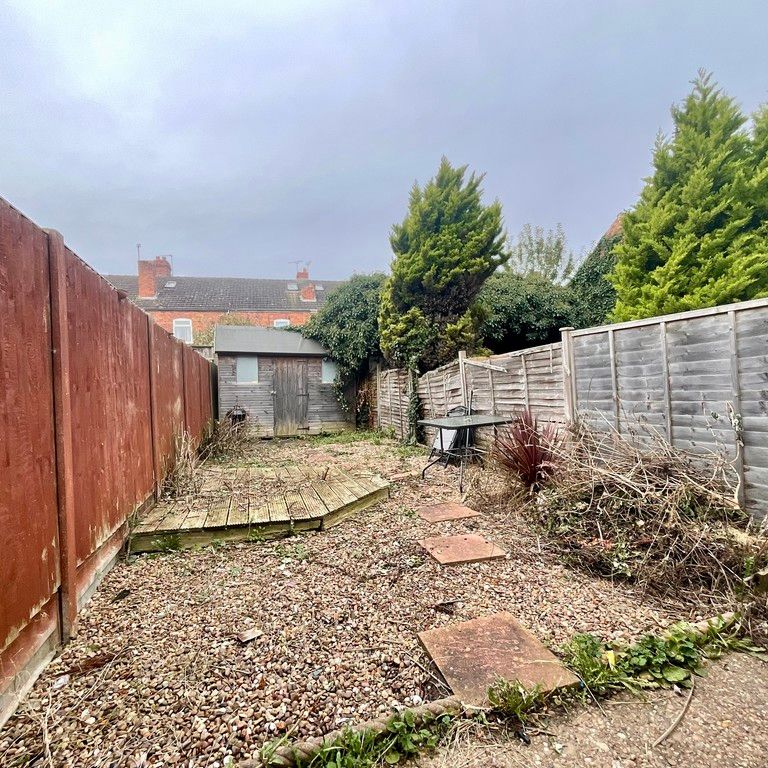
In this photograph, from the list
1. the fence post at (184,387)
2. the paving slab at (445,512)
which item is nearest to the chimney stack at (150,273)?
the fence post at (184,387)

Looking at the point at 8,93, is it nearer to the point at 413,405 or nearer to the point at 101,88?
the point at 101,88

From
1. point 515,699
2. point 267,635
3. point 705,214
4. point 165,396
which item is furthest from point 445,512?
point 705,214

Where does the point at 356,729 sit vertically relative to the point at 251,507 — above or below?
below

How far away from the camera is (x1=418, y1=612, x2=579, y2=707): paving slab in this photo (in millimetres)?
1425

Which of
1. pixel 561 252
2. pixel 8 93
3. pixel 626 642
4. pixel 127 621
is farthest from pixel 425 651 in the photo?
pixel 561 252

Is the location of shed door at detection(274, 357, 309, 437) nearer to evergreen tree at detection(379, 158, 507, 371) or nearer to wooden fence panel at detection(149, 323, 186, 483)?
evergreen tree at detection(379, 158, 507, 371)

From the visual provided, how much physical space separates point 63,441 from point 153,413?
1.92 metres

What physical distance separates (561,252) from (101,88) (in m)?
16.4

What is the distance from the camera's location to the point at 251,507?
324 cm

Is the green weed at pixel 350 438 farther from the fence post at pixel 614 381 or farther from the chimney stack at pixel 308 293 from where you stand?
the chimney stack at pixel 308 293

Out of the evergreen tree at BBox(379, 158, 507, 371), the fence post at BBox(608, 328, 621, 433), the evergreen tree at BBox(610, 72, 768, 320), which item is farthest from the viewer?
the evergreen tree at BBox(379, 158, 507, 371)

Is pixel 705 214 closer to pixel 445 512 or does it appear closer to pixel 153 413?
pixel 445 512

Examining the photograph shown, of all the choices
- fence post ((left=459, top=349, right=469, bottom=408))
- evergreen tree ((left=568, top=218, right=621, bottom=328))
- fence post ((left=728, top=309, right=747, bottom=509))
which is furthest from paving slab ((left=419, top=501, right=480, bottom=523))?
evergreen tree ((left=568, top=218, right=621, bottom=328))

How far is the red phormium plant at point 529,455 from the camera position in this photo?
3.38 metres
